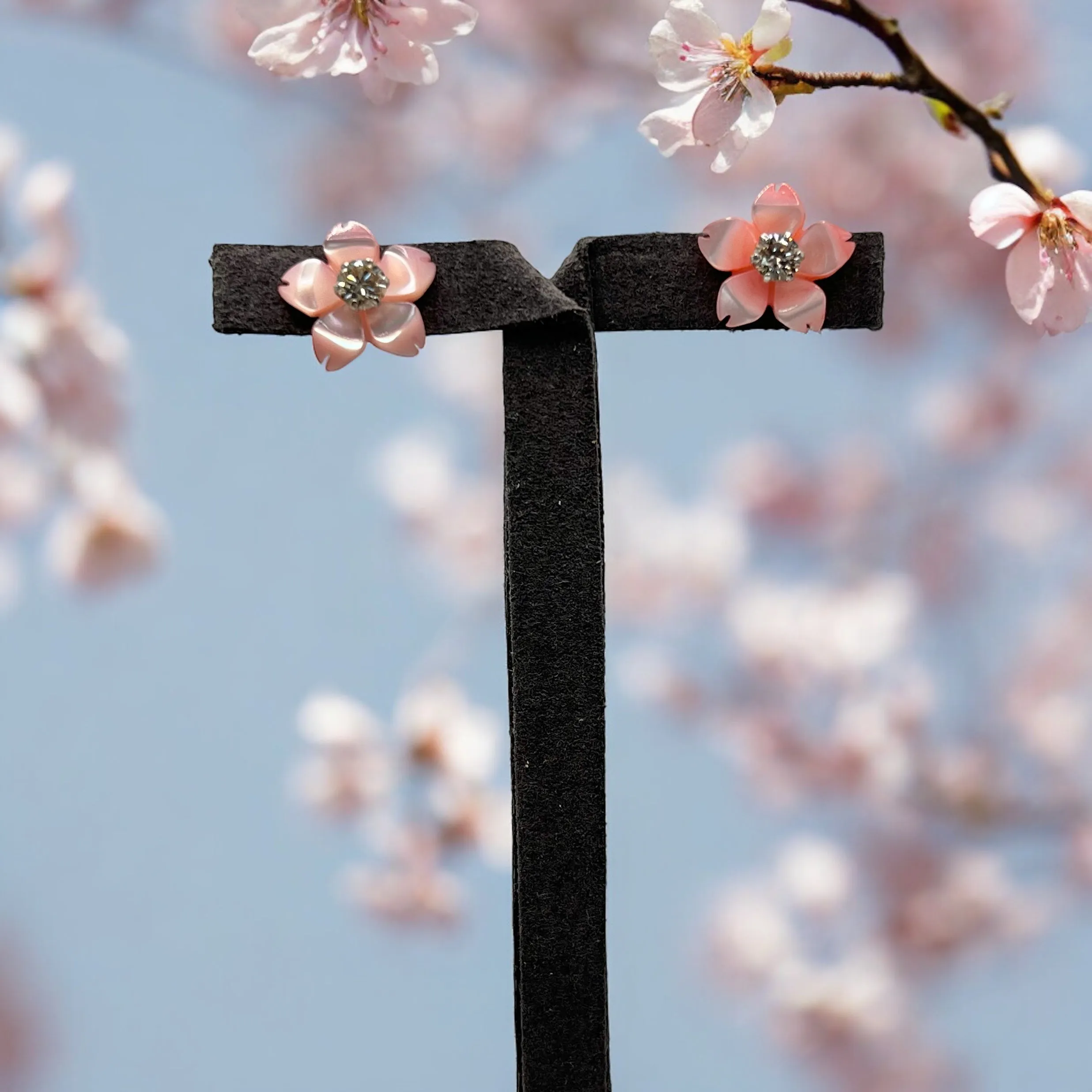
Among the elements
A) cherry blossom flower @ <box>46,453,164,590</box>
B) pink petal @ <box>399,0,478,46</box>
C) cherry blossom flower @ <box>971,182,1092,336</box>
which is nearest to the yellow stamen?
cherry blossom flower @ <box>971,182,1092,336</box>

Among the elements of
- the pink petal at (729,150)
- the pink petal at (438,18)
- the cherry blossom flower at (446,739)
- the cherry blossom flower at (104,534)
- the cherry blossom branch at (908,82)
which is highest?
the pink petal at (438,18)

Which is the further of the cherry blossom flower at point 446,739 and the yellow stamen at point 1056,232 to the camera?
the cherry blossom flower at point 446,739

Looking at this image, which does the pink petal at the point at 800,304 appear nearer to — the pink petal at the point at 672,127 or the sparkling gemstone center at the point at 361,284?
the pink petal at the point at 672,127

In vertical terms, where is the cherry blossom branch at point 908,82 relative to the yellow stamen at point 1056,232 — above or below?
above

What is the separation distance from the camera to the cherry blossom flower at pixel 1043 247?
0.51 meters

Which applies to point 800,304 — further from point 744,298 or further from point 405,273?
point 405,273

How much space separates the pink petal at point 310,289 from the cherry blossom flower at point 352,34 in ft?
0.32

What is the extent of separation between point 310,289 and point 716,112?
0.21m

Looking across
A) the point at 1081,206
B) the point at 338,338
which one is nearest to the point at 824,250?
the point at 1081,206

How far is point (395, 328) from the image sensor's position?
498 millimetres

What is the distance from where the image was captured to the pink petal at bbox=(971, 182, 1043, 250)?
Result: 51 cm

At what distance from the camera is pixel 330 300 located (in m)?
0.49

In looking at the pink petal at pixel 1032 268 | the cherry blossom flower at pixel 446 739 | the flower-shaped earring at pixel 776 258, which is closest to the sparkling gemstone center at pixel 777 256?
the flower-shaped earring at pixel 776 258

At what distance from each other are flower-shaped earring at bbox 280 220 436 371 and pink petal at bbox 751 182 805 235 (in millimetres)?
158
